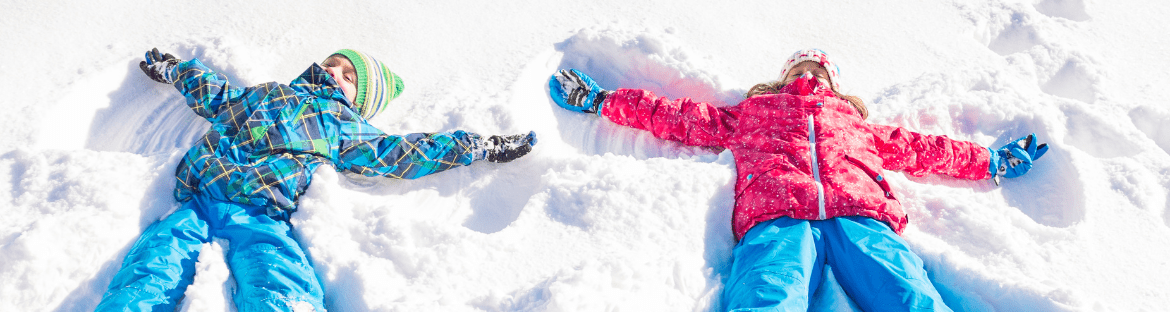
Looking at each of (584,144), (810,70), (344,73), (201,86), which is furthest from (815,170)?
(201,86)

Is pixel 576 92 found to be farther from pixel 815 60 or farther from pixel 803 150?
pixel 815 60

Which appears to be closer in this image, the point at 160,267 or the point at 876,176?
the point at 160,267

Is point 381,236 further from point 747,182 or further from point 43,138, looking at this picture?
point 43,138

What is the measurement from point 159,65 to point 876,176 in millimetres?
2766

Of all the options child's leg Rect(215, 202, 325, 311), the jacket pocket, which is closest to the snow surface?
child's leg Rect(215, 202, 325, 311)

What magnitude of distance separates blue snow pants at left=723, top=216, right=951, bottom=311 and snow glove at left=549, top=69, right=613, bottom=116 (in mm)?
894

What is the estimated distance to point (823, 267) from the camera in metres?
1.97

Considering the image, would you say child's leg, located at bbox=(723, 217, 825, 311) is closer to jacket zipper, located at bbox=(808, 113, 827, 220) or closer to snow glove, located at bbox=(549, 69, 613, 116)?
jacket zipper, located at bbox=(808, 113, 827, 220)

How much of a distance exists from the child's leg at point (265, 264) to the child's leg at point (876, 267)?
1541 mm

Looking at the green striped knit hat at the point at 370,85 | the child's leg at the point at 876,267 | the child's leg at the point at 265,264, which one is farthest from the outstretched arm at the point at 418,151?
the child's leg at the point at 876,267

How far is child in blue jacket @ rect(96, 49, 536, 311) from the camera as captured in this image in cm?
175

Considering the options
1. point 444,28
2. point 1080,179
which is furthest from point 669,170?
point 1080,179

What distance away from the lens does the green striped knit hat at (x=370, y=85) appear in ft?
7.95

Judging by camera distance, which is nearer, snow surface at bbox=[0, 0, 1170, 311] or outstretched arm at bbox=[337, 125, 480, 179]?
snow surface at bbox=[0, 0, 1170, 311]
